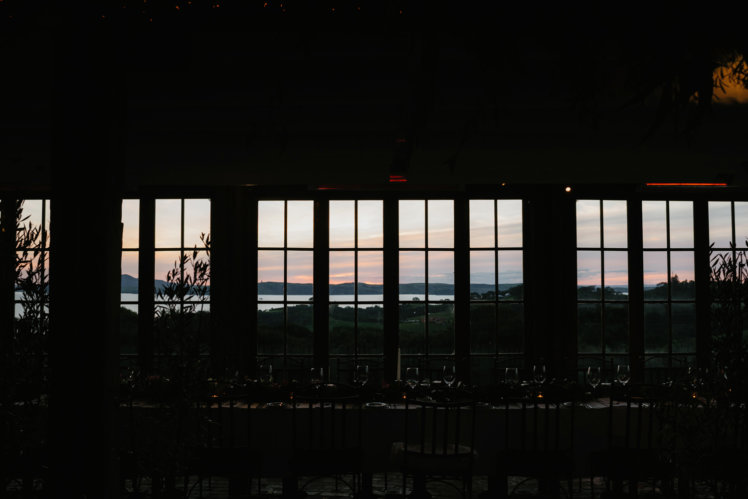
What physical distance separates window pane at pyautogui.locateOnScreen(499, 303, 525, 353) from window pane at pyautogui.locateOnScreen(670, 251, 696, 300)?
6.79 ft

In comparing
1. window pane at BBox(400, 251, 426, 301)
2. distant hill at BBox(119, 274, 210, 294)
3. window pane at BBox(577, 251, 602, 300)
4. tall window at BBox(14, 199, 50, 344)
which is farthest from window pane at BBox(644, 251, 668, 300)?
tall window at BBox(14, 199, 50, 344)

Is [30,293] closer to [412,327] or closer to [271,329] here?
[271,329]

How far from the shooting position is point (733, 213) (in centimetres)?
891

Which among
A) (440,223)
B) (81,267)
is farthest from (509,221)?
(81,267)

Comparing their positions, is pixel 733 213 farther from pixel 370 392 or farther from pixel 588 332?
pixel 370 392

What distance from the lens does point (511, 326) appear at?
29.1 feet

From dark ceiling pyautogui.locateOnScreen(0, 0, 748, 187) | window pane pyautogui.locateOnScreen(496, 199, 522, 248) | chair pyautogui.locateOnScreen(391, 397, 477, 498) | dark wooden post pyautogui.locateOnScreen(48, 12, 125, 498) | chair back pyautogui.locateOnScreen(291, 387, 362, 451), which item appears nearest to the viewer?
dark ceiling pyautogui.locateOnScreen(0, 0, 748, 187)

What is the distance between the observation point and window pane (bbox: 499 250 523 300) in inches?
348

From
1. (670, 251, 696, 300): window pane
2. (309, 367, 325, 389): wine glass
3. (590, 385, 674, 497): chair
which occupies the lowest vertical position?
(590, 385, 674, 497): chair

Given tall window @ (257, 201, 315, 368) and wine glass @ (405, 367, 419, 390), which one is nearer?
wine glass @ (405, 367, 419, 390)

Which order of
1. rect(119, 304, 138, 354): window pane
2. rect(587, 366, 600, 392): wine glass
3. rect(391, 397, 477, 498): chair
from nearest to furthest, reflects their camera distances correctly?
1. rect(391, 397, 477, 498): chair
2. rect(587, 366, 600, 392): wine glass
3. rect(119, 304, 138, 354): window pane

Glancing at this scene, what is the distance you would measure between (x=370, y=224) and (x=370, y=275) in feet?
2.20

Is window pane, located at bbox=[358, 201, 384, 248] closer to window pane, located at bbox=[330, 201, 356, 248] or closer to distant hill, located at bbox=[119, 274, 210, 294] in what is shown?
window pane, located at bbox=[330, 201, 356, 248]

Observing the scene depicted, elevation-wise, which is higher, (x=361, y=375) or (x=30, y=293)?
(x=30, y=293)
